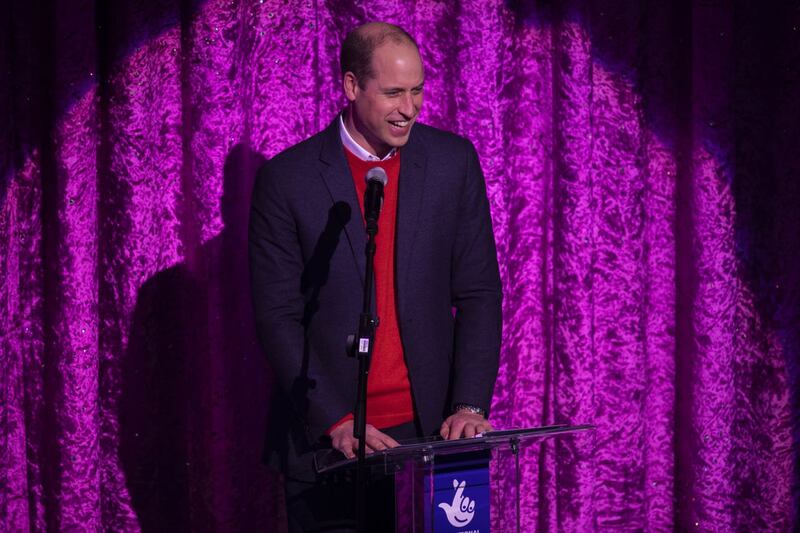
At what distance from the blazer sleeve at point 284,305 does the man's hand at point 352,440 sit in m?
0.05

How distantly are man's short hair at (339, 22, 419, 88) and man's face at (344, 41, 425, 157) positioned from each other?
14 mm

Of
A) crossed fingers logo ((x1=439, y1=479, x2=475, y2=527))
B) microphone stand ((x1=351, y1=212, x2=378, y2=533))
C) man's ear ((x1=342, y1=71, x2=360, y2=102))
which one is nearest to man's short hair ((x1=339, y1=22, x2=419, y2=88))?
man's ear ((x1=342, y1=71, x2=360, y2=102))

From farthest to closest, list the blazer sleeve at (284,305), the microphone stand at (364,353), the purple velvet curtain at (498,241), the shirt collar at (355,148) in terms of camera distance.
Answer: the purple velvet curtain at (498,241), the shirt collar at (355,148), the blazer sleeve at (284,305), the microphone stand at (364,353)

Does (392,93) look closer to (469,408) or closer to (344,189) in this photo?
(344,189)

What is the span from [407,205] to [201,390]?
1.37 meters

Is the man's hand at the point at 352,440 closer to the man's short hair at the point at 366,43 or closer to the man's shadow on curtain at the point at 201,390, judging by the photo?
the man's short hair at the point at 366,43

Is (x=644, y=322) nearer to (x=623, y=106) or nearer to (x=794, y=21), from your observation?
(x=623, y=106)

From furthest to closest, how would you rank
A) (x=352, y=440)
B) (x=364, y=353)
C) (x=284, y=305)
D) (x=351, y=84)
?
(x=351, y=84) < (x=284, y=305) < (x=352, y=440) < (x=364, y=353)

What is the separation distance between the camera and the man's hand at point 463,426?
1.95m

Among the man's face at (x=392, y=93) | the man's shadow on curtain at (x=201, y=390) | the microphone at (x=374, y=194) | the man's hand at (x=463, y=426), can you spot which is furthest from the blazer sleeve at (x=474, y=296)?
the man's shadow on curtain at (x=201, y=390)

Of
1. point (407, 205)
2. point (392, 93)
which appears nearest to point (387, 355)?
point (407, 205)

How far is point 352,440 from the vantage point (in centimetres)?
198

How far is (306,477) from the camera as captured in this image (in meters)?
2.19

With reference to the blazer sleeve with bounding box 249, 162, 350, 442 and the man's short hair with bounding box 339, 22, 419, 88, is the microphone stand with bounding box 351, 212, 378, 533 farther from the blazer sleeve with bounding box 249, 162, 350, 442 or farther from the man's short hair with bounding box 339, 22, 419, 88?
the man's short hair with bounding box 339, 22, 419, 88
